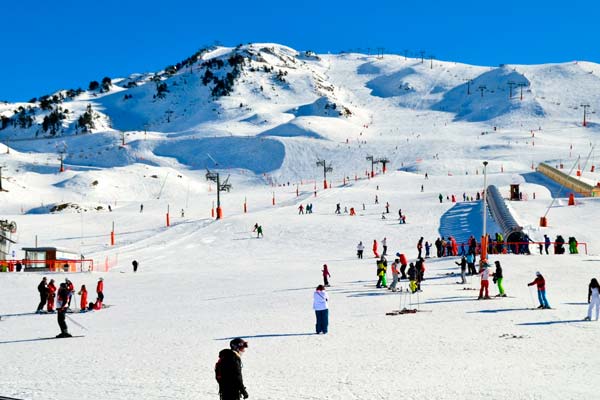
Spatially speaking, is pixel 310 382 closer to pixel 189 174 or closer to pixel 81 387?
pixel 81 387

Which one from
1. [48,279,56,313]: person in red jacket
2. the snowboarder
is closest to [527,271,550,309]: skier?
[48,279,56,313]: person in red jacket

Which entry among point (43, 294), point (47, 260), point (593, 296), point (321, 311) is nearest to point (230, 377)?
point (321, 311)

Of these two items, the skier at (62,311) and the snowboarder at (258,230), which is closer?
→ the skier at (62,311)

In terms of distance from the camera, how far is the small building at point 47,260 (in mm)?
32438

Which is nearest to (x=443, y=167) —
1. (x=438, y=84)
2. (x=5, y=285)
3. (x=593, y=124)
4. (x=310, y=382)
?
(x=593, y=124)

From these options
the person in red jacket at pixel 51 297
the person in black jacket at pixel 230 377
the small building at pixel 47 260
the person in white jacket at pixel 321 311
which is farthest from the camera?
the small building at pixel 47 260

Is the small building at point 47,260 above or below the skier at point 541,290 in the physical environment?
above

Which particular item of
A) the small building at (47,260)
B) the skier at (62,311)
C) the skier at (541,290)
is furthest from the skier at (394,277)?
the small building at (47,260)

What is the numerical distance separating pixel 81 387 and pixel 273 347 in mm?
4214

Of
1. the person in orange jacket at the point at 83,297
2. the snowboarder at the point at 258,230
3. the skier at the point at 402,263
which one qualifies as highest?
the snowboarder at the point at 258,230

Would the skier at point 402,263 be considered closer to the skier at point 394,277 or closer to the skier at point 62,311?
the skier at point 394,277

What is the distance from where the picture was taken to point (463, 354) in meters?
12.3

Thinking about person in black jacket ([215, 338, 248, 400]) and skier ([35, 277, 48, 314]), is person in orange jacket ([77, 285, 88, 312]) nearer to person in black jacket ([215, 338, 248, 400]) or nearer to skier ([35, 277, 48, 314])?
skier ([35, 277, 48, 314])

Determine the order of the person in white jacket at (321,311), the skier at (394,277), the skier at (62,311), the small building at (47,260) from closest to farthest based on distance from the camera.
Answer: the person in white jacket at (321,311), the skier at (62,311), the skier at (394,277), the small building at (47,260)
